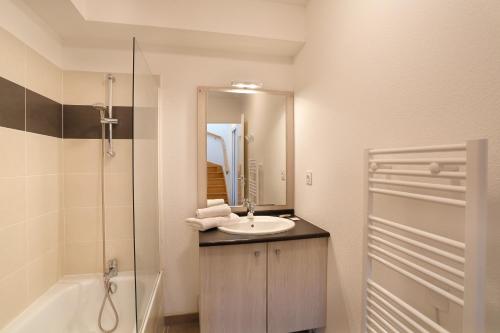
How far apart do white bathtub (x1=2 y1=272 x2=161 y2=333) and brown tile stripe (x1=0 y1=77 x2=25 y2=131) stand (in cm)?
110

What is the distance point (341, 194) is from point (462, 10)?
961 millimetres

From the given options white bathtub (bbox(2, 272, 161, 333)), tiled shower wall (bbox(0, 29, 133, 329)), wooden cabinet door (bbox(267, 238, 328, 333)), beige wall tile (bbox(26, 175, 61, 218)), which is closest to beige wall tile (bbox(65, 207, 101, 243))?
tiled shower wall (bbox(0, 29, 133, 329))

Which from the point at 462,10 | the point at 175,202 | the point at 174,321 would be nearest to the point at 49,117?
the point at 175,202

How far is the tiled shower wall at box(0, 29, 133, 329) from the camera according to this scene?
4.01ft

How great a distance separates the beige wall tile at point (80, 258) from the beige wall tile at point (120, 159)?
2.03 ft

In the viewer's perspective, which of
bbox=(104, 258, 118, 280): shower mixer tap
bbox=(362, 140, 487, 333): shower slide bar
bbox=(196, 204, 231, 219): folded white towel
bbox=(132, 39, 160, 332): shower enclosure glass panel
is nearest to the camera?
bbox=(362, 140, 487, 333): shower slide bar

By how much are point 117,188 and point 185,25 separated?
4.49ft

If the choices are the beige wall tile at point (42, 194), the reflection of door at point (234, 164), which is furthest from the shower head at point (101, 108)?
the reflection of door at point (234, 164)

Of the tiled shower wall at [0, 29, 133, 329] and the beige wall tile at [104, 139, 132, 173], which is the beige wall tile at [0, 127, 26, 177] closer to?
the tiled shower wall at [0, 29, 133, 329]

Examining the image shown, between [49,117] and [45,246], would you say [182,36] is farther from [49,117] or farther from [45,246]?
[45,246]

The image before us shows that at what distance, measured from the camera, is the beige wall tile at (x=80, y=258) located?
5.74ft

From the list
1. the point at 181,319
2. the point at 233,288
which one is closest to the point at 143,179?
the point at 233,288

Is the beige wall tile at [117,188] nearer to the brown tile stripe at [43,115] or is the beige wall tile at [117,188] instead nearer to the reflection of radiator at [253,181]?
the brown tile stripe at [43,115]

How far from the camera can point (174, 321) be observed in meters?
1.87
